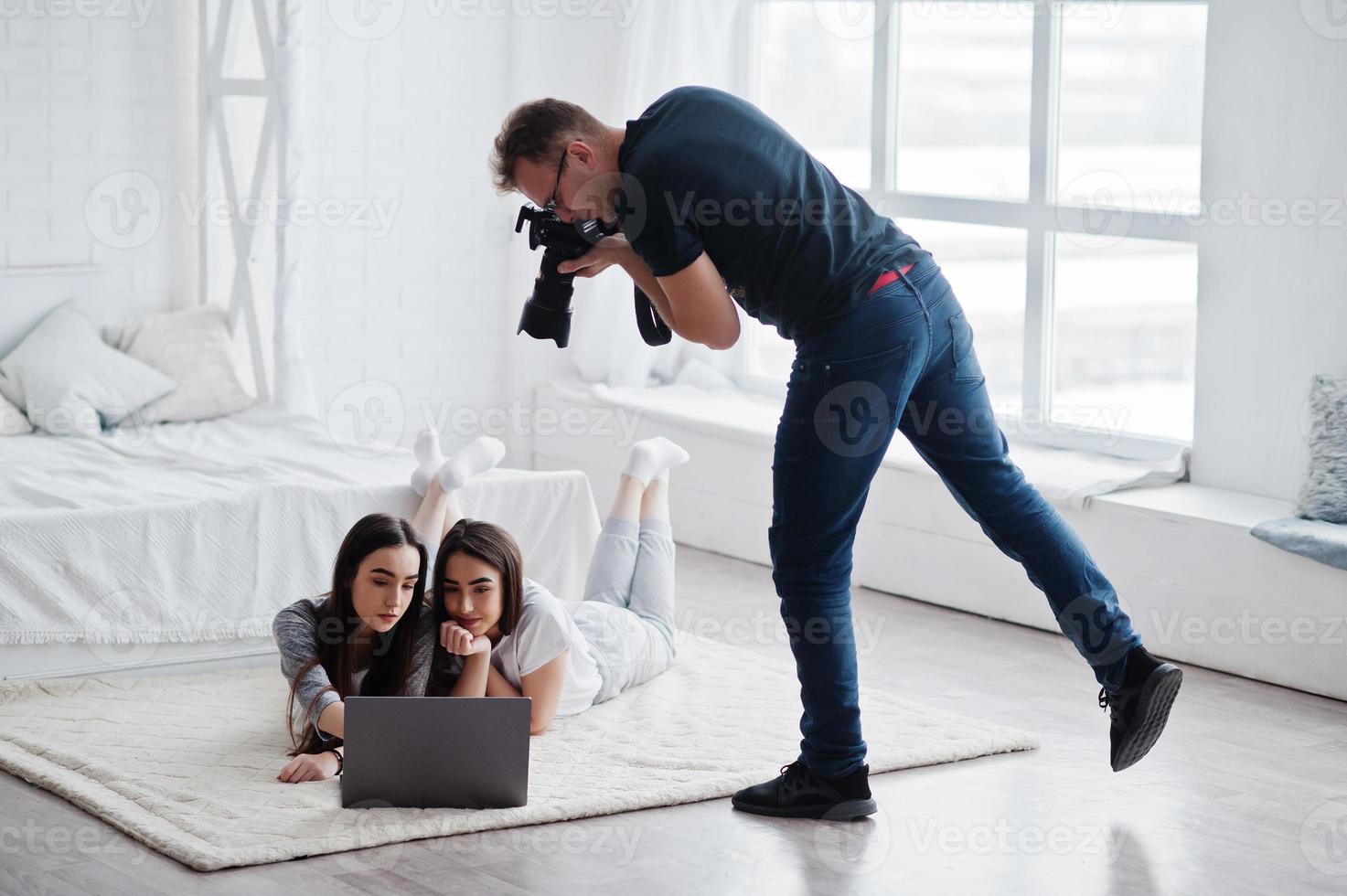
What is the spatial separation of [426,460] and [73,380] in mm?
1393

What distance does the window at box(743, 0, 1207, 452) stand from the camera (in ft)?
14.4

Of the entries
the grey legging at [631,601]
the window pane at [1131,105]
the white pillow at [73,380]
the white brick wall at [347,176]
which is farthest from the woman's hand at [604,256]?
the white brick wall at [347,176]

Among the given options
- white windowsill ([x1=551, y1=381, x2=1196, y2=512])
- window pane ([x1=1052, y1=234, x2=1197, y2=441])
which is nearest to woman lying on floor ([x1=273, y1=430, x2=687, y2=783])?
white windowsill ([x1=551, y1=381, x2=1196, y2=512])

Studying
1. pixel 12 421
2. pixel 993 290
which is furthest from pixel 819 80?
pixel 12 421

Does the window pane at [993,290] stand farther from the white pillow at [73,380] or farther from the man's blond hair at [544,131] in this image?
the man's blond hair at [544,131]

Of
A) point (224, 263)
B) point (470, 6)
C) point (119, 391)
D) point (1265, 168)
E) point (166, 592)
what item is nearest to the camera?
point (166, 592)

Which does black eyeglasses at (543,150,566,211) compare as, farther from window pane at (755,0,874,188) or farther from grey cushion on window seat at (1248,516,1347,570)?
window pane at (755,0,874,188)

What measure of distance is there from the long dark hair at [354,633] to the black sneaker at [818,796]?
0.70 metres

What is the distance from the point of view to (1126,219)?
4.38 metres

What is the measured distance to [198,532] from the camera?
11.4 ft

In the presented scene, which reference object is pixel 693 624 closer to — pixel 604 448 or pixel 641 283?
pixel 604 448

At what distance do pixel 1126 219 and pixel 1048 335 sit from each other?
418 mm

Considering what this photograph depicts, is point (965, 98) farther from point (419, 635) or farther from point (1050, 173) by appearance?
point (419, 635)

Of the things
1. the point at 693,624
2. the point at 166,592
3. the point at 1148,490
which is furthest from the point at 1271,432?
the point at 166,592
